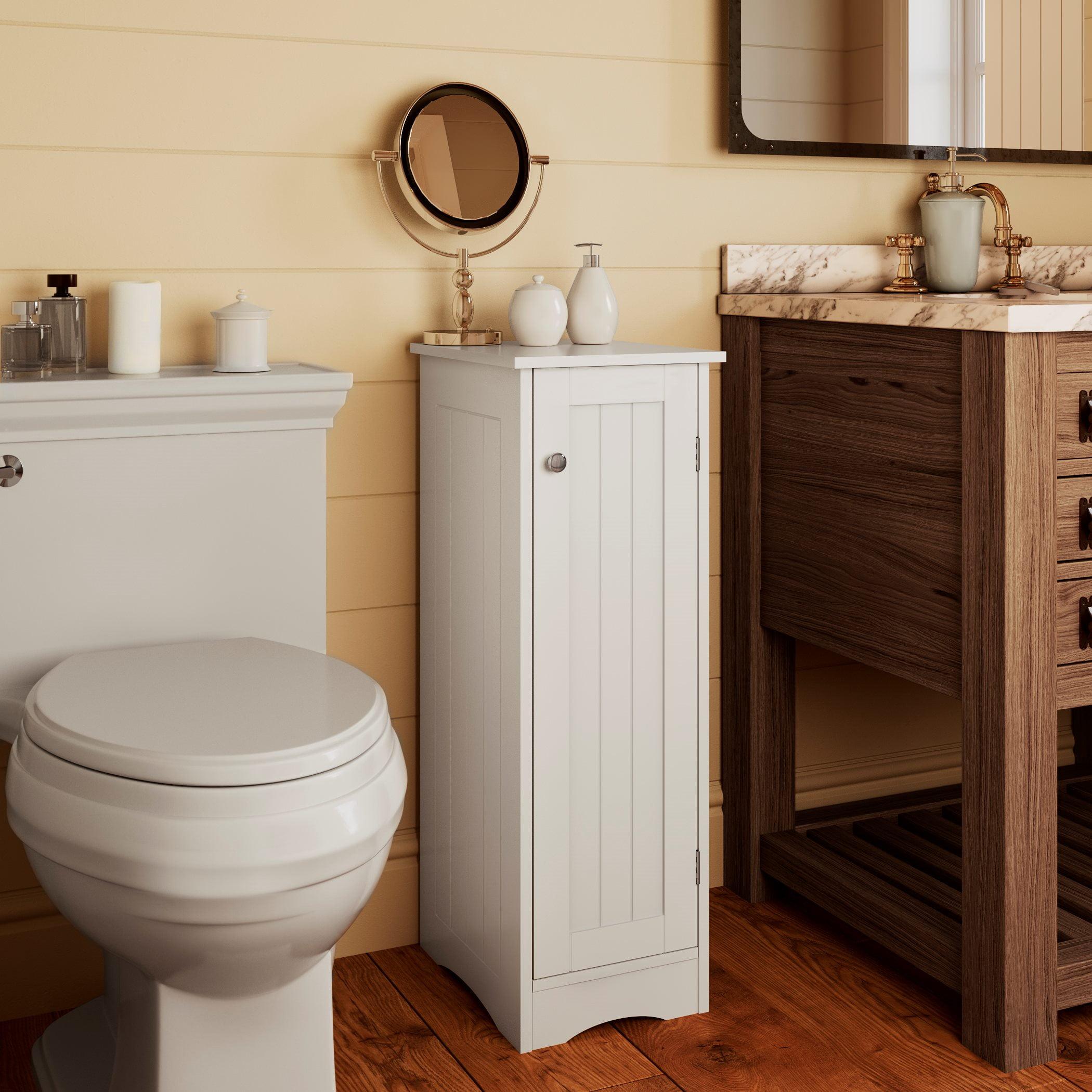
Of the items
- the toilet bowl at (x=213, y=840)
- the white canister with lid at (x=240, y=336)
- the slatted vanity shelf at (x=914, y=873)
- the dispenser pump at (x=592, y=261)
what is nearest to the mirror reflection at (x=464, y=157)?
the dispenser pump at (x=592, y=261)

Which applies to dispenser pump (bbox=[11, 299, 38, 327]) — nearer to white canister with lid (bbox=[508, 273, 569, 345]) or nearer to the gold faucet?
white canister with lid (bbox=[508, 273, 569, 345])

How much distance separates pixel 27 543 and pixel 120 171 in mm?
503

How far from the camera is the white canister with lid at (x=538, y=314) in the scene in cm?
176

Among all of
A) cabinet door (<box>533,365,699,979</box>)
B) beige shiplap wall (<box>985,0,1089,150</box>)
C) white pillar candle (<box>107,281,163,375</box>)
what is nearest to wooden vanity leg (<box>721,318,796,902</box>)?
cabinet door (<box>533,365,699,979</box>)

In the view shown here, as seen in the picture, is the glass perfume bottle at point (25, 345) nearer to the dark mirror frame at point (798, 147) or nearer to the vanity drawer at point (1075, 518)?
the dark mirror frame at point (798, 147)

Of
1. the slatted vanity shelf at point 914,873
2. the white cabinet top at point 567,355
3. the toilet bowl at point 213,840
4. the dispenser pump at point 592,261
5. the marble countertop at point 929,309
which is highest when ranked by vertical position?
the dispenser pump at point 592,261

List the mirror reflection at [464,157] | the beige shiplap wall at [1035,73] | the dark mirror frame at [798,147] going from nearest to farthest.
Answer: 1. the mirror reflection at [464,157]
2. the dark mirror frame at [798,147]
3. the beige shiplap wall at [1035,73]

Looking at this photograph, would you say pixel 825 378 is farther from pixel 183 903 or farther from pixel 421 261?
pixel 183 903

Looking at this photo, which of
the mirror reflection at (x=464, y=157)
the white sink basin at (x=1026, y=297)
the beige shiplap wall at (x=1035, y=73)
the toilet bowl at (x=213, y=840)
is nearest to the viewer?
the toilet bowl at (x=213, y=840)

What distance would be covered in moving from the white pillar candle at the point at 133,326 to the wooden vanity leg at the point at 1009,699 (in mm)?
999

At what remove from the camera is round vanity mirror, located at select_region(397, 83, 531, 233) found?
5.93 ft

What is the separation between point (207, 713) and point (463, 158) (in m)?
0.91

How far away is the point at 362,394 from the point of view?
73.2 inches

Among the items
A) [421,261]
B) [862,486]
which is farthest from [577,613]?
[421,261]
